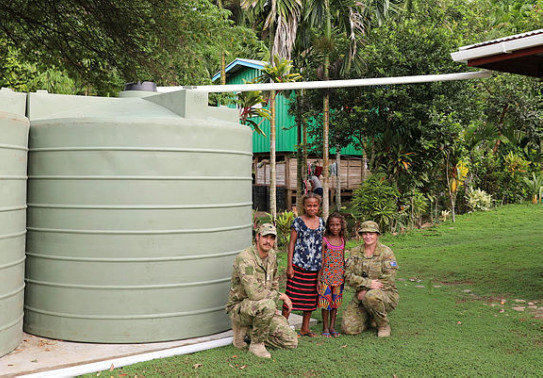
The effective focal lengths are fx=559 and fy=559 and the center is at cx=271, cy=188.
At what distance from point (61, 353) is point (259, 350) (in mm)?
1704

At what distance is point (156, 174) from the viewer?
5.13 meters

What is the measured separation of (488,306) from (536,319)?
2.26ft

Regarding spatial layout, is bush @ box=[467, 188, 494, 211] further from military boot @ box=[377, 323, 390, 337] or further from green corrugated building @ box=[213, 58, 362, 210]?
military boot @ box=[377, 323, 390, 337]

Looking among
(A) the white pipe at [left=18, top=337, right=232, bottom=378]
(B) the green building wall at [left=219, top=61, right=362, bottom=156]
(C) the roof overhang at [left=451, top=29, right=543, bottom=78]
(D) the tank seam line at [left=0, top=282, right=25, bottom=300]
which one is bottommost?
(A) the white pipe at [left=18, top=337, right=232, bottom=378]

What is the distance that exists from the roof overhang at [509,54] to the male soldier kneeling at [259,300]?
11.0 feet

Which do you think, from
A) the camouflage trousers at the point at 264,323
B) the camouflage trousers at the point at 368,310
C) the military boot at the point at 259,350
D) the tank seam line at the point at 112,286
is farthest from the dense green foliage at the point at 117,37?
the military boot at the point at 259,350

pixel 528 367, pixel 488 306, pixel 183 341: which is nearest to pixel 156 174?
pixel 183 341

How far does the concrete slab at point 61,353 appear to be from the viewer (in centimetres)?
445

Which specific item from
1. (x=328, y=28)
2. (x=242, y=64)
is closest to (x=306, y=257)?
(x=328, y=28)

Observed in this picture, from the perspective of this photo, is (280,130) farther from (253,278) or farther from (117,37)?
(253,278)

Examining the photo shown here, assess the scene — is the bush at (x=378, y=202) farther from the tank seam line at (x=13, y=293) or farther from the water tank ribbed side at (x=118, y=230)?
the tank seam line at (x=13, y=293)

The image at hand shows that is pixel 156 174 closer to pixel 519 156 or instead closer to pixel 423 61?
pixel 423 61

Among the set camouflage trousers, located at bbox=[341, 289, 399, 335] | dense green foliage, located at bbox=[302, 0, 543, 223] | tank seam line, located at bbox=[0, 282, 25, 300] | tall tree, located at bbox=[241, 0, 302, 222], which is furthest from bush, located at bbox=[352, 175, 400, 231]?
tank seam line, located at bbox=[0, 282, 25, 300]

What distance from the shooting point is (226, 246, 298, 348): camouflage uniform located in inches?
189
